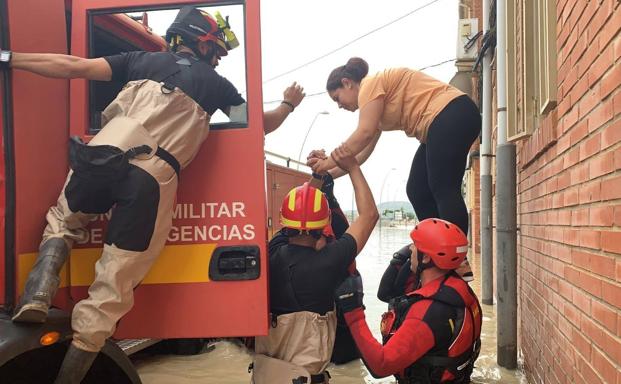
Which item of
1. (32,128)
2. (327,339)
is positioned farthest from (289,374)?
(32,128)

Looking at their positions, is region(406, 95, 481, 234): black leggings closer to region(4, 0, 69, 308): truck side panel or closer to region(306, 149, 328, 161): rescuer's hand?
region(306, 149, 328, 161): rescuer's hand

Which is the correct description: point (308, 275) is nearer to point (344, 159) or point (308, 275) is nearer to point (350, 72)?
point (344, 159)

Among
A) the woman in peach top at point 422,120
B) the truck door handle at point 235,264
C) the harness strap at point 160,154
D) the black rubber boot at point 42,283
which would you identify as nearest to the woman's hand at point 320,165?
the woman in peach top at point 422,120

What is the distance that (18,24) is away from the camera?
77.7 inches

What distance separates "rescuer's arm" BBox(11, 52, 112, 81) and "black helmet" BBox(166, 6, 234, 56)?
34cm

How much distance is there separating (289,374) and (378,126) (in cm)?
152

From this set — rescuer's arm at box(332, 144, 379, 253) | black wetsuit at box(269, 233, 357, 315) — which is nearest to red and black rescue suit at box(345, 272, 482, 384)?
black wetsuit at box(269, 233, 357, 315)

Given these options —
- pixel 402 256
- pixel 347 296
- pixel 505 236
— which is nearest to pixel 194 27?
pixel 347 296

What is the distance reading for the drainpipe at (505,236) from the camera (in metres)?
4.18

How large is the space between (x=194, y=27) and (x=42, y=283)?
3.87ft

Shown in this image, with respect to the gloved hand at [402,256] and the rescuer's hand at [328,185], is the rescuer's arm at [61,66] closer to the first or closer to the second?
the rescuer's hand at [328,185]

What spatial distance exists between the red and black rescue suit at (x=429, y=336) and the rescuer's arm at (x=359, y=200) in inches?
15.1

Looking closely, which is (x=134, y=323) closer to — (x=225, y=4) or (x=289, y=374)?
(x=289, y=374)

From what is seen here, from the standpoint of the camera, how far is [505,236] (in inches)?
169
